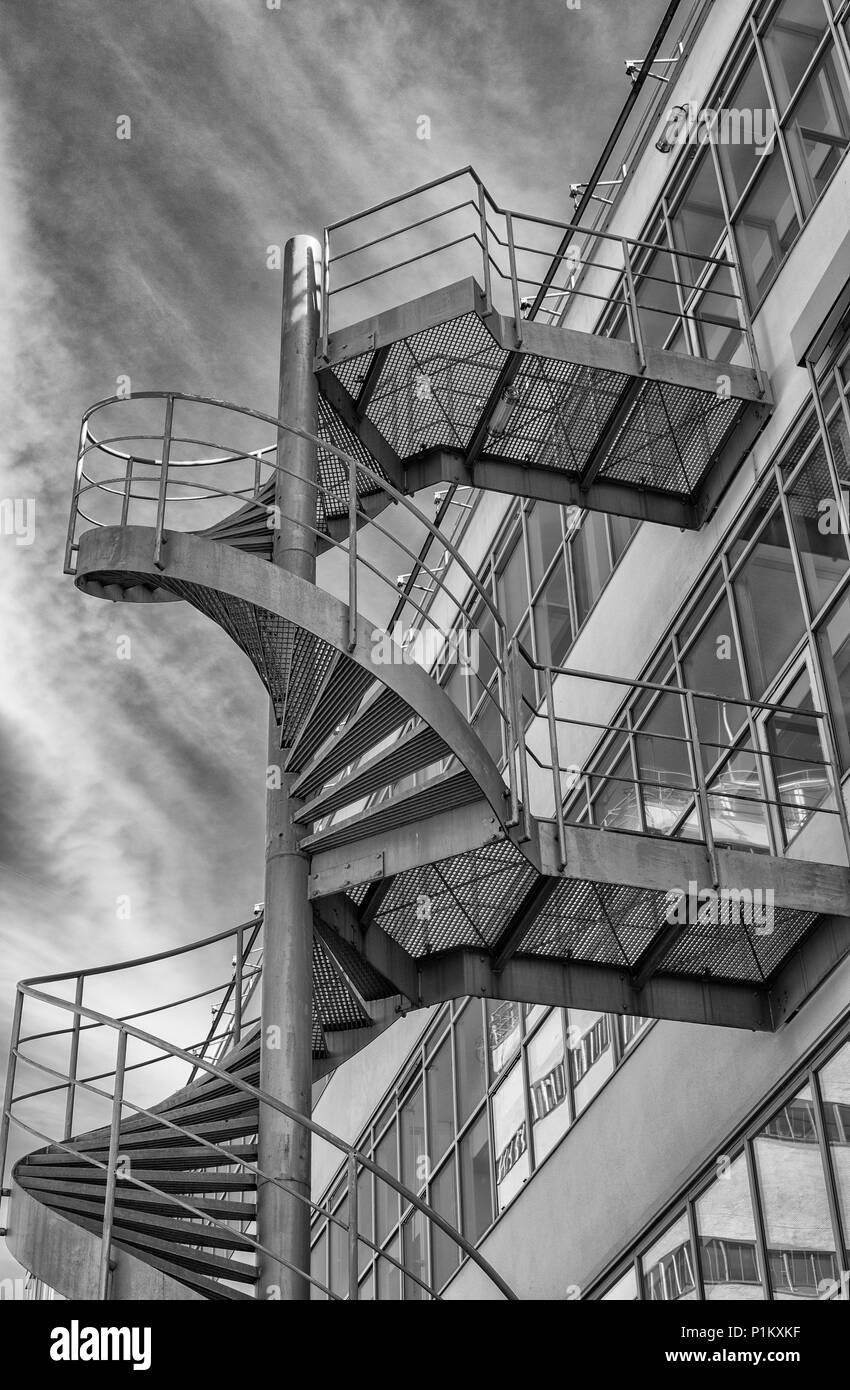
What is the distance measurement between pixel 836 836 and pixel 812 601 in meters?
1.80

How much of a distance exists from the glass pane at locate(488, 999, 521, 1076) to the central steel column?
5.66m

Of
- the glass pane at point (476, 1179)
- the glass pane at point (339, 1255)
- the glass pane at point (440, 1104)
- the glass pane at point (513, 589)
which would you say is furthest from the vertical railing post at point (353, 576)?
the glass pane at point (339, 1255)

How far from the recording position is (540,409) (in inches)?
524

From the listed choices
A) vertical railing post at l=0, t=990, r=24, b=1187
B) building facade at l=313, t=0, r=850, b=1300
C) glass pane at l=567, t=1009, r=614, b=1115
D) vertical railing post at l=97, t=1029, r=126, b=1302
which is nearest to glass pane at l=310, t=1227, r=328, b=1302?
building facade at l=313, t=0, r=850, b=1300

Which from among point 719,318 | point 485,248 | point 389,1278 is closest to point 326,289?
point 485,248

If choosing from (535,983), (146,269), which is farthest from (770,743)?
(146,269)

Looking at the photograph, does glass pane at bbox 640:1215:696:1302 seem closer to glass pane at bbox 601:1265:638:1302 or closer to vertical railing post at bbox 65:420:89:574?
glass pane at bbox 601:1265:638:1302

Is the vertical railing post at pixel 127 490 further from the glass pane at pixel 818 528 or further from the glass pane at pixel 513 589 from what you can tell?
the glass pane at pixel 513 589

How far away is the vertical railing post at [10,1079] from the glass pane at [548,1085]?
5.33 meters

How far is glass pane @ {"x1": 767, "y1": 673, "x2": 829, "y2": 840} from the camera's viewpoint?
11.1 m

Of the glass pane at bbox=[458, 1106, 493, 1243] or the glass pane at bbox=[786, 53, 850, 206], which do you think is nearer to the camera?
the glass pane at bbox=[786, 53, 850, 206]

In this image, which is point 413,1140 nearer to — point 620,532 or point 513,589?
point 513,589

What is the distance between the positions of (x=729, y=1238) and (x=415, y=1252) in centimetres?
806
